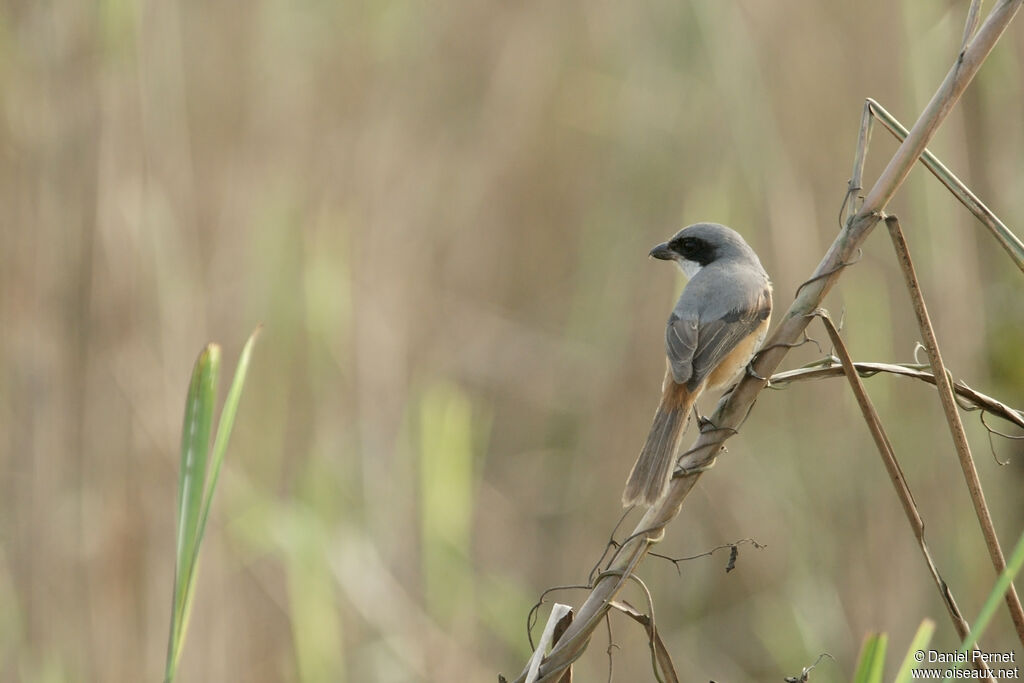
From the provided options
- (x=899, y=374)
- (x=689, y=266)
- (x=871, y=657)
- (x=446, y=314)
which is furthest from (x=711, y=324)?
(x=446, y=314)

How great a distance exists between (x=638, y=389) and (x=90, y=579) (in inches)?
69.0

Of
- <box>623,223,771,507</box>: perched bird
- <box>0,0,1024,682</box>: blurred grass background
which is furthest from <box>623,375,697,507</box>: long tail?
<box>0,0,1024,682</box>: blurred grass background

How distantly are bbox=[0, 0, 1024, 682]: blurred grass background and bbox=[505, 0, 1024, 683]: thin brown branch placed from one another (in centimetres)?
143

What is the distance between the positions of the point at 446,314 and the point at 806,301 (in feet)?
8.89

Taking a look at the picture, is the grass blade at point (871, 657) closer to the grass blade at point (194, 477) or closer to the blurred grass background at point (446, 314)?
the grass blade at point (194, 477)

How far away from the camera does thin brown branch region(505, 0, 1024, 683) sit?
42.1 inches

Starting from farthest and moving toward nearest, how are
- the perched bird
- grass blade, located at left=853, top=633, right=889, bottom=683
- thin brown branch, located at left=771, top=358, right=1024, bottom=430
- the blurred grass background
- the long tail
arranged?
the blurred grass background → the perched bird → the long tail → thin brown branch, located at left=771, top=358, right=1024, bottom=430 → grass blade, located at left=853, top=633, right=889, bottom=683

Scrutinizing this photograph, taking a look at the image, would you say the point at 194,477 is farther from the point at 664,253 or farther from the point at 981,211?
the point at 664,253

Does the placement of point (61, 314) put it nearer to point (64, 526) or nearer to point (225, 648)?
point (64, 526)

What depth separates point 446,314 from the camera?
3.80 metres

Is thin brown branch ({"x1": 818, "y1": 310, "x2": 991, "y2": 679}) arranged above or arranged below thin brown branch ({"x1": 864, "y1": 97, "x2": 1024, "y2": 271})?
below

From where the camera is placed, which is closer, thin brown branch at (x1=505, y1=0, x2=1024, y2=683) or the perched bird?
thin brown branch at (x1=505, y1=0, x2=1024, y2=683)

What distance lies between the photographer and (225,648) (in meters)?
2.78

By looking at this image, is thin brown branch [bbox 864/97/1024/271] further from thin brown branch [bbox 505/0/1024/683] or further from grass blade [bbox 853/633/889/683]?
grass blade [bbox 853/633/889/683]
